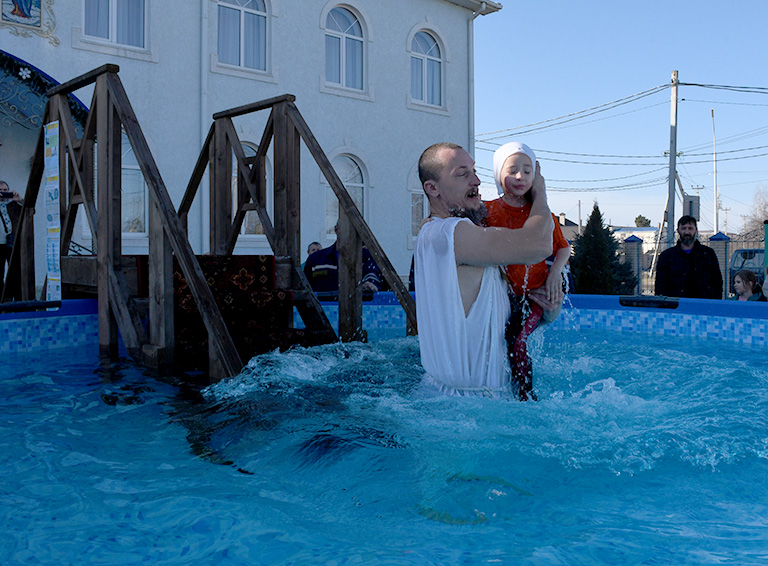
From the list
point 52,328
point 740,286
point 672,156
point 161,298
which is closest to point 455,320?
point 161,298

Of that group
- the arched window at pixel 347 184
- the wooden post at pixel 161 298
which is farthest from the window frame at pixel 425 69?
the wooden post at pixel 161 298

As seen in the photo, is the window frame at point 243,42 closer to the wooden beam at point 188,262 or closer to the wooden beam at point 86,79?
the wooden beam at point 86,79

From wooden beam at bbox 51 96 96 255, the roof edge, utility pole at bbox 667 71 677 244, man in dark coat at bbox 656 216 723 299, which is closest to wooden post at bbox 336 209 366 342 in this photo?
wooden beam at bbox 51 96 96 255

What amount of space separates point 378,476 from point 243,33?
1136cm

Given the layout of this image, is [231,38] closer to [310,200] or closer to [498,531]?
[310,200]

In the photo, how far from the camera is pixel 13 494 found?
8.47 feet

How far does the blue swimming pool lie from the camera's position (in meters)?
2.12

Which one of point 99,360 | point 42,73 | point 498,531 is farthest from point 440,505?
point 42,73

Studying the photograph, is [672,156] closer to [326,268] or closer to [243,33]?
[243,33]

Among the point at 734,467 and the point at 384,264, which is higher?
Result: the point at 384,264

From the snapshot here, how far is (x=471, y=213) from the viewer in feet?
8.77

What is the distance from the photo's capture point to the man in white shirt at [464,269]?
249 cm

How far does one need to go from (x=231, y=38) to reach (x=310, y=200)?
3.18 meters

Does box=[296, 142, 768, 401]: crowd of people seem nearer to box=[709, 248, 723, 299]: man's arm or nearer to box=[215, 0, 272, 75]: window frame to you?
box=[709, 248, 723, 299]: man's arm
